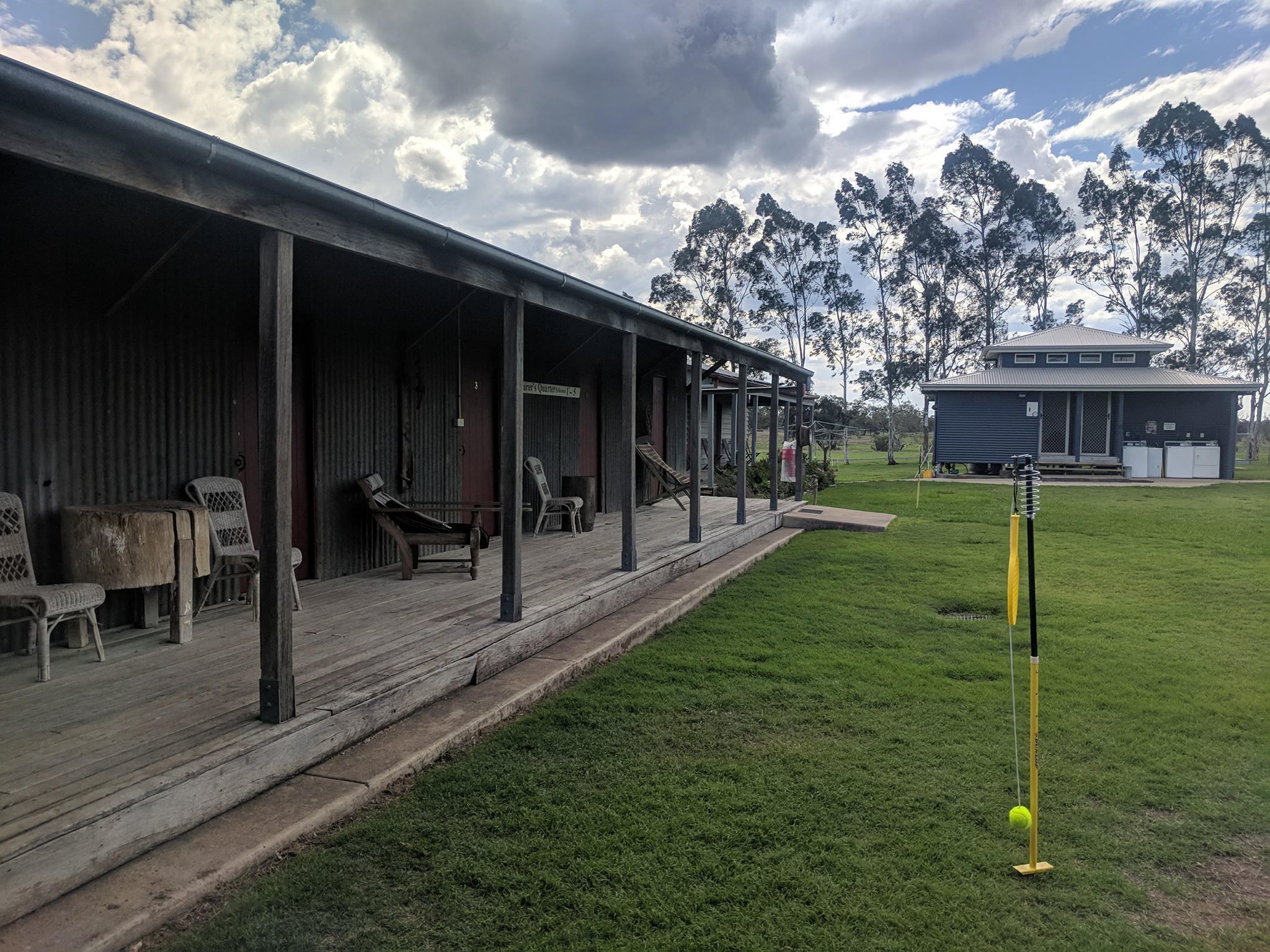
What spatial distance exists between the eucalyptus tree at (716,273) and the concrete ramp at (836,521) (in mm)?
23739

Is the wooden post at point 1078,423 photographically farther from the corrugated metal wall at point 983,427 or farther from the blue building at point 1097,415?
the corrugated metal wall at point 983,427

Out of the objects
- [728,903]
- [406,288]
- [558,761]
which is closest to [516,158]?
[406,288]

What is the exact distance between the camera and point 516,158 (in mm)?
15422

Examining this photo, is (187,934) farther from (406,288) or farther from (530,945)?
(406,288)

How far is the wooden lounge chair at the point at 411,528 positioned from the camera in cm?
586

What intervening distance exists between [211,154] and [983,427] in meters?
22.6

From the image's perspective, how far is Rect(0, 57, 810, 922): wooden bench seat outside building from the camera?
8.39 feet

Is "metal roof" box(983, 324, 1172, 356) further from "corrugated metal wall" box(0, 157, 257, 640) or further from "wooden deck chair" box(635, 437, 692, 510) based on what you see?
"corrugated metal wall" box(0, 157, 257, 640)

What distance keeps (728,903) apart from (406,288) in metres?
5.11

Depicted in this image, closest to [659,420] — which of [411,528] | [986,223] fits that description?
[411,528]

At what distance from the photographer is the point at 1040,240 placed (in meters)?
35.4

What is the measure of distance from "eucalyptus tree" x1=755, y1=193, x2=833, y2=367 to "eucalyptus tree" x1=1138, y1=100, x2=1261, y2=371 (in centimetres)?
1340

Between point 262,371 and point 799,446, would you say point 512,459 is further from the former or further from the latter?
point 799,446

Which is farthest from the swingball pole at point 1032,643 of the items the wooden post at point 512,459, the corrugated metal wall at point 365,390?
the corrugated metal wall at point 365,390
